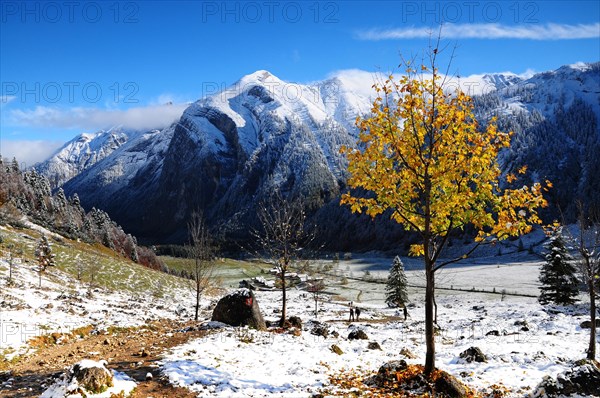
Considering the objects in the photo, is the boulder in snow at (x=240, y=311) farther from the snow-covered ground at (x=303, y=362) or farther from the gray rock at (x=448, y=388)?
the gray rock at (x=448, y=388)

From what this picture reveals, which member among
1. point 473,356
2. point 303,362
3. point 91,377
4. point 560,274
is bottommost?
point 560,274

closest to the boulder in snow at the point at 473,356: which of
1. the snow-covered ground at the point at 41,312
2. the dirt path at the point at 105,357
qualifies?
the dirt path at the point at 105,357

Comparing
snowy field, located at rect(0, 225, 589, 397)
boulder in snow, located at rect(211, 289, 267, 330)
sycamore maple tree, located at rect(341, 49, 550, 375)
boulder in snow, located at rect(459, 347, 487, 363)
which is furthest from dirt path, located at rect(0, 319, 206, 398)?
boulder in snow, located at rect(459, 347, 487, 363)

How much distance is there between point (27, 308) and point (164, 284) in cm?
3930

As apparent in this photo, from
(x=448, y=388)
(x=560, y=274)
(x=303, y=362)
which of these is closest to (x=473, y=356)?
(x=448, y=388)

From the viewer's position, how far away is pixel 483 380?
12.7 metres

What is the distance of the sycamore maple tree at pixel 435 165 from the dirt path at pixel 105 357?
8362mm

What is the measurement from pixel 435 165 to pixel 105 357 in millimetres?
14750

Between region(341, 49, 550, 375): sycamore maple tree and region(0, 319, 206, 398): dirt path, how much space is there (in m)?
8.36

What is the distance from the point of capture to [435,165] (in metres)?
11.6

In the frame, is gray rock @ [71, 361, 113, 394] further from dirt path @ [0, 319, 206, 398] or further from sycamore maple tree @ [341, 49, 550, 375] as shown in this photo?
sycamore maple tree @ [341, 49, 550, 375]

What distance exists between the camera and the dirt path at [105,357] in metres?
11.2

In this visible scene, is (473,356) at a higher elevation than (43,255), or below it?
below

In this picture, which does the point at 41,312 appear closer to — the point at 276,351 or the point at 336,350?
the point at 276,351
